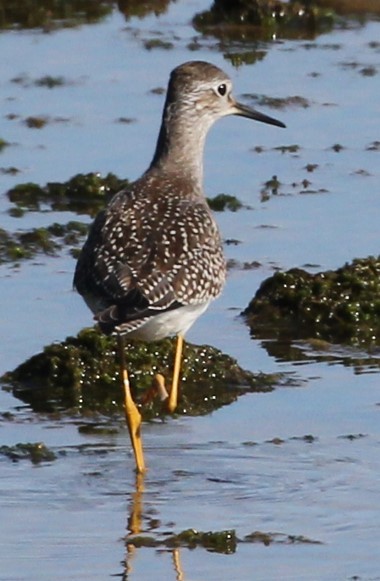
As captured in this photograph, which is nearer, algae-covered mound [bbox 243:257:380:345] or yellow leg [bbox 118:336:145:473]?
yellow leg [bbox 118:336:145:473]

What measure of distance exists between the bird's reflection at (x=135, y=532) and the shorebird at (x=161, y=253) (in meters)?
0.17

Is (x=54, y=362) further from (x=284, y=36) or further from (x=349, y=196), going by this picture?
(x=284, y=36)

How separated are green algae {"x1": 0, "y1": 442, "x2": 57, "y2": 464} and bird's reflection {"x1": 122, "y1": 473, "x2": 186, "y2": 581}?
0.42 m

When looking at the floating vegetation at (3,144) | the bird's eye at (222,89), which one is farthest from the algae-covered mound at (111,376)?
the floating vegetation at (3,144)

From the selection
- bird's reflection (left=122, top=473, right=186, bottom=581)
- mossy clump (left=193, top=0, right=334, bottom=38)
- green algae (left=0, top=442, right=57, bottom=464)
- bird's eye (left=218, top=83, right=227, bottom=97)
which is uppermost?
bird's eye (left=218, top=83, right=227, bottom=97)

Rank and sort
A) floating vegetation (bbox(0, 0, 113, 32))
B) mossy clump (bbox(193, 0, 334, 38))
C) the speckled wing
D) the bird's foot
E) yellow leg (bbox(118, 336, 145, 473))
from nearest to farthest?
the speckled wing < yellow leg (bbox(118, 336, 145, 473)) < the bird's foot < floating vegetation (bbox(0, 0, 113, 32)) < mossy clump (bbox(193, 0, 334, 38))

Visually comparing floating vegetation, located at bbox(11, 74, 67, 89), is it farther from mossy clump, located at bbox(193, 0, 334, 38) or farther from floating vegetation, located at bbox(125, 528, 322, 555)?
floating vegetation, located at bbox(125, 528, 322, 555)

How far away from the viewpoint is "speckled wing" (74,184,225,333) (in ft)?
27.4

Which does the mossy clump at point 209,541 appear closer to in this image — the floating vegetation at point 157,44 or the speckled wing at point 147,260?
the speckled wing at point 147,260

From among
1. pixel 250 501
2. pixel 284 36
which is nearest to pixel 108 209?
pixel 250 501

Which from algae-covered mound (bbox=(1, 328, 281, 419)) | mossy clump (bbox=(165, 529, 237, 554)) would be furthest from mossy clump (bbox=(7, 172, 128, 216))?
mossy clump (bbox=(165, 529, 237, 554))

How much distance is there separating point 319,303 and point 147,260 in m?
2.49

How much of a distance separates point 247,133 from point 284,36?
3.30m

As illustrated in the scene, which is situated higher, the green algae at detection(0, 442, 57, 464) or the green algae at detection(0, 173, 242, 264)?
the green algae at detection(0, 173, 242, 264)
